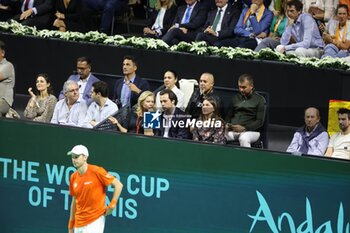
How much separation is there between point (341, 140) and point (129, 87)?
3264mm

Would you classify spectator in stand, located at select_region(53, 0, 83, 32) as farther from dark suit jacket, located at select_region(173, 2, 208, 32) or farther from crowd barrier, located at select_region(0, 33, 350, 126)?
dark suit jacket, located at select_region(173, 2, 208, 32)

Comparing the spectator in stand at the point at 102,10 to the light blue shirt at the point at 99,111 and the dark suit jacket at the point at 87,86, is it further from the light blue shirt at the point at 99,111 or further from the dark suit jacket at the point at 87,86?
the light blue shirt at the point at 99,111

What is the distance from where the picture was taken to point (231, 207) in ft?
46.7

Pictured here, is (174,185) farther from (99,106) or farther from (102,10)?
(102,10)

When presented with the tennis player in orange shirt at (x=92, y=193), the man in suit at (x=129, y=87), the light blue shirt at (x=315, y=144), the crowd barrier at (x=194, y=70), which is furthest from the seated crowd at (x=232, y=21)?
the tennis player in orange shirt at (x=92, y=193)

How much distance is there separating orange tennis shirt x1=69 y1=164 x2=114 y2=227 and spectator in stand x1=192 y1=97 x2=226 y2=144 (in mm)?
1057

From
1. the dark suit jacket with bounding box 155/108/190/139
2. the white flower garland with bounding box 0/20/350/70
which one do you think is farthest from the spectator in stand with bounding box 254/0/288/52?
the dark suit jacket with bounding box 155/108/190/139

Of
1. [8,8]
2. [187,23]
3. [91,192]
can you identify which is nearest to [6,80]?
[187,23]

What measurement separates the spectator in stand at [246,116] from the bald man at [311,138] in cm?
42

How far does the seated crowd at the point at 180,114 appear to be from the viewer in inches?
579

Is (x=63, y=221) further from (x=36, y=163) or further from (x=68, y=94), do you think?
(x=68, y=94)

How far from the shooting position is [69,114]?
16.1m

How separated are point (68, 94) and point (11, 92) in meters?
1.54

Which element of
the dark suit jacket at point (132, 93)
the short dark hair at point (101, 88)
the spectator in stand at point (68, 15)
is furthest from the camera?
the spectator in stand at point (68, 15)
